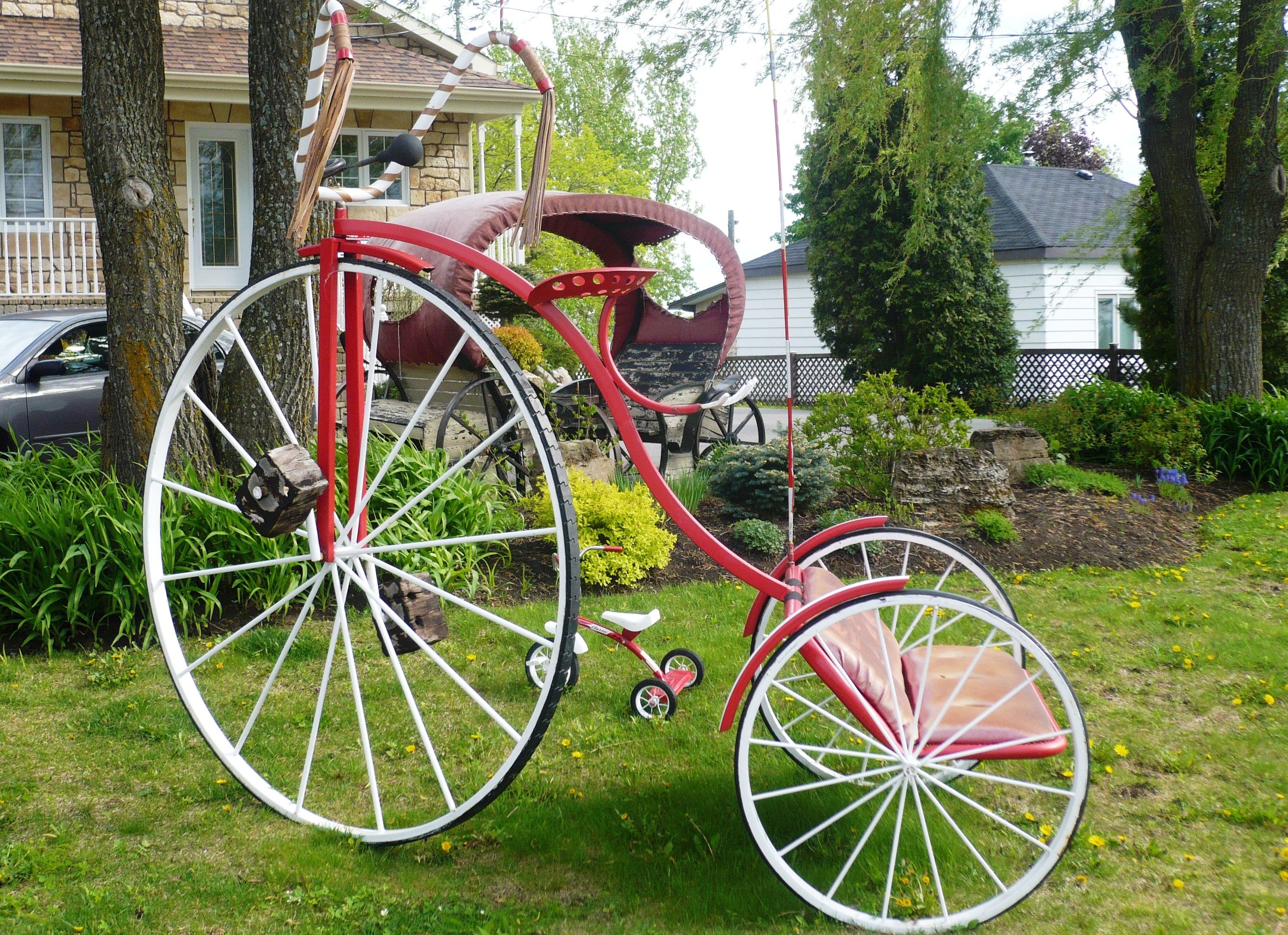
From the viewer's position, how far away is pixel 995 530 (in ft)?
21.7

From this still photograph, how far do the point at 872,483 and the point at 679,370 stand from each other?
3.23 meters

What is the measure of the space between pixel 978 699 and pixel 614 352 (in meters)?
7.90

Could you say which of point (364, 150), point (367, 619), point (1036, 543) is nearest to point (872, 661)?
point (367, 619)

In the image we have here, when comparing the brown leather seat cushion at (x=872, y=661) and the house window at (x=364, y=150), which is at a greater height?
the house window at (x=364, y=150)

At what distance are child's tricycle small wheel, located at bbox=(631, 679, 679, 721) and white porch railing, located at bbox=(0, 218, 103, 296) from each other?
40.9 feet

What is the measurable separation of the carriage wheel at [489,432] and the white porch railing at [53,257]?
8.42 m

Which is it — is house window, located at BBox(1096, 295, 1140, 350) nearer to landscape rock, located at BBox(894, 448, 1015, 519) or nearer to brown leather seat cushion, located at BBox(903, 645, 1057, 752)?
landscape rock, located at BBox(894, 448, 1015, 519)

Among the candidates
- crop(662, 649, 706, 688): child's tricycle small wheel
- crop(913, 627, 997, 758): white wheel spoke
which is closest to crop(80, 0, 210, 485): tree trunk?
crop(662, 649, 706, 688): child's tricycle small wheel

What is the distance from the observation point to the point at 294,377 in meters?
5.45

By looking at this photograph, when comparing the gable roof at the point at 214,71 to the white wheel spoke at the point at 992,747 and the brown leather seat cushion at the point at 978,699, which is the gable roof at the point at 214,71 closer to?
the brown leather seat cushion at the point at 978,699

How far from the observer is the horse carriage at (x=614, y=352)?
7.44 meters

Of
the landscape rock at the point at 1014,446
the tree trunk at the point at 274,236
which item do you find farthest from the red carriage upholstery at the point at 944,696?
the landscape rock at the point at 1014,446

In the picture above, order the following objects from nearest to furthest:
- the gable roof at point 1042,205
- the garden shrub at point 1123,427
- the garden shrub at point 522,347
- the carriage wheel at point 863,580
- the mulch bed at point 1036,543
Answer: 1. the carriage wheel at point 863,580
2. the mulch bed at point 1036,543
3. the garden shrub at point 1123,427
4. the garden shrub at point 522,347
5. the gable roof at point 1042,205

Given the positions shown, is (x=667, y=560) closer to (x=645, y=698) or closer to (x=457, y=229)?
(x=645, y=698)
